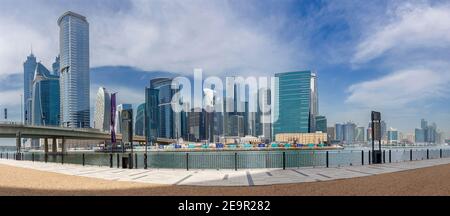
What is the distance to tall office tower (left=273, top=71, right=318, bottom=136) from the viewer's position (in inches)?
6521

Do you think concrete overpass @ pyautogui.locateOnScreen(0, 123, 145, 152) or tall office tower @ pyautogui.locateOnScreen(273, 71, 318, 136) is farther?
tall office tower @ pyautogui.locateOnScreen(273, 71, 318, 136)

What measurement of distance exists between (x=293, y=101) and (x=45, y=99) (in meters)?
158

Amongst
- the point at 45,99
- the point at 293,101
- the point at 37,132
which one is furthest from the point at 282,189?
the point at 45,99

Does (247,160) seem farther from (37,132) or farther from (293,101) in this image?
(293,101)

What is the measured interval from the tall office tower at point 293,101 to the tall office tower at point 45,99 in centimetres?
14472

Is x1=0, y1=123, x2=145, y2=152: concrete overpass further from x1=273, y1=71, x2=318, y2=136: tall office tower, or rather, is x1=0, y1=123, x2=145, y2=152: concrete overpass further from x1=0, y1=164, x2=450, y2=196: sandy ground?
x1=273, y1=71, x2=318, y2=136: tall office tower

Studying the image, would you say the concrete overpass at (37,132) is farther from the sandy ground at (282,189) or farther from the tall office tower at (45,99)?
the tall office tower at (45,99)

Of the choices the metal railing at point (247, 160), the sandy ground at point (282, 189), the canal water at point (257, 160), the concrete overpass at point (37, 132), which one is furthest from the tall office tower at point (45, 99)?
the sandy ground at point (282, 189)

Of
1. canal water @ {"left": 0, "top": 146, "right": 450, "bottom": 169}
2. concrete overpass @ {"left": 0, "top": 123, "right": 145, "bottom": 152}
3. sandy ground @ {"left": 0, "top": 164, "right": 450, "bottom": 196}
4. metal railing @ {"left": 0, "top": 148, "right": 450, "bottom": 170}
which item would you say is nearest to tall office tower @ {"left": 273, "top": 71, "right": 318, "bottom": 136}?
concrete overpass @ {"left": 0, "top": 123, "right": 145, "bottom": 152}

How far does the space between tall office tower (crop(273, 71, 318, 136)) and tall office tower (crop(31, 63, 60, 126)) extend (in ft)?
475

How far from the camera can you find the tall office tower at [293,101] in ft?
543
